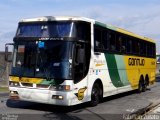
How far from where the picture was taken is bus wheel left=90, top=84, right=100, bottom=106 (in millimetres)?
15555

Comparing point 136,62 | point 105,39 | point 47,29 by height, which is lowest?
point 136,62

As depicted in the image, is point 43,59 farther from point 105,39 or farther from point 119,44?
point 119,44

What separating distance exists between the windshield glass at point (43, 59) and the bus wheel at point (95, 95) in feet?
7.92

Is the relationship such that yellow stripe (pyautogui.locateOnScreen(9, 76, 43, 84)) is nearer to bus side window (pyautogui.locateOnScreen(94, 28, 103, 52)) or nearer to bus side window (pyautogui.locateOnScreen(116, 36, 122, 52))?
bus side window (pyautogui.locateOnScreen(94, 28, 103, 52))

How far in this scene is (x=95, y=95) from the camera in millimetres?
15695

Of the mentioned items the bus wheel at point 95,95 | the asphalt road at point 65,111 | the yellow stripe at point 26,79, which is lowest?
the asphalt road at point 65,111

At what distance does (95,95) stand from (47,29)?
3.31m

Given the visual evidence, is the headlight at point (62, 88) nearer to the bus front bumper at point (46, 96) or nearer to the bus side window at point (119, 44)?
the bus front bumper at point (46, 96)

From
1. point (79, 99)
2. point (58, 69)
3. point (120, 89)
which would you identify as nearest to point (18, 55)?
point (58, 69)

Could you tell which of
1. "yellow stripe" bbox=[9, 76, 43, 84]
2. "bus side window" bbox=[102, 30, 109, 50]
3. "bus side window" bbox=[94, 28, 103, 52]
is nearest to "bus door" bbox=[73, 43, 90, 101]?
"bus side window" bbox=[94, 28, 103, 52]

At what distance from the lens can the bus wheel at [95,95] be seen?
51.0 ft

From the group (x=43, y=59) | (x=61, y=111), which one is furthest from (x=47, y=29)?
(x=61, y=111)

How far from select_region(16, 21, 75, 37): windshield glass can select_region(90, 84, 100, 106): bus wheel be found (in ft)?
9.06

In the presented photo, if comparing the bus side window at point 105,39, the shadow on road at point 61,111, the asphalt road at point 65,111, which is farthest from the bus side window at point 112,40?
the shadow on road at point 61,111
